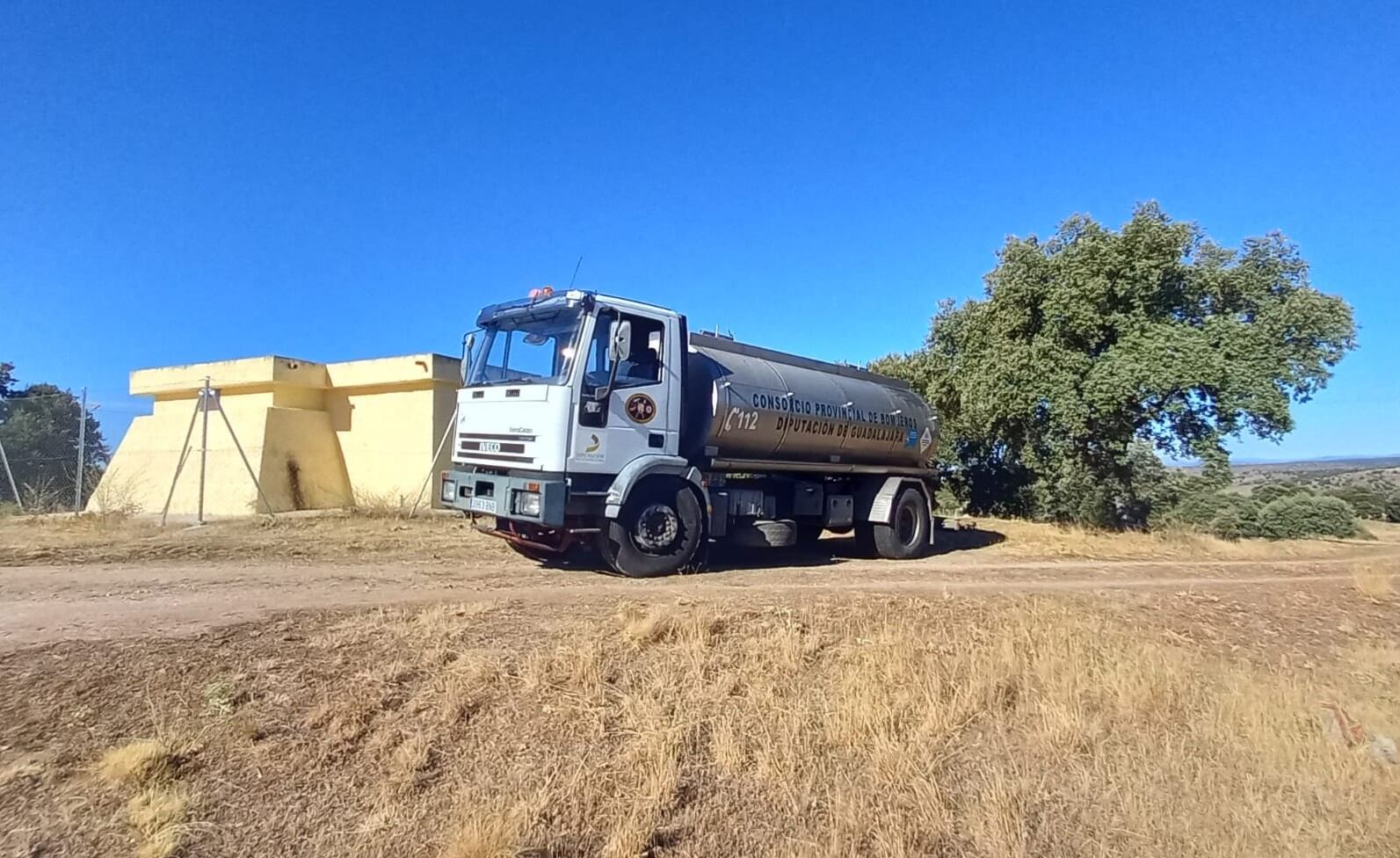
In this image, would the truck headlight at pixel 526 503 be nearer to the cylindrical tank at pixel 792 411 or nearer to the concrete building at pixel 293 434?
the cylindrical tank at pixel 792 411

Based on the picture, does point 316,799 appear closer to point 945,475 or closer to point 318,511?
point 318,511

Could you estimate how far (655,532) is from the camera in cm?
1030

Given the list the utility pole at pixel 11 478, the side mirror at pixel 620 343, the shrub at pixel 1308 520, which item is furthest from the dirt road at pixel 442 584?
the shrub at pixel 1308 520

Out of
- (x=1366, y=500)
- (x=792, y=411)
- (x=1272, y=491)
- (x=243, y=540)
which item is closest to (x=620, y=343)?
(x=792, y=411)

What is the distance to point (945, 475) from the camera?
2553 centimetres

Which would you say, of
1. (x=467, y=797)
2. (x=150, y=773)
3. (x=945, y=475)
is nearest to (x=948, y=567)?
(x=467, y=797)

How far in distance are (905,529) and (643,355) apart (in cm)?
645

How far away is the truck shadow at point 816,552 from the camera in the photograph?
12367 mm

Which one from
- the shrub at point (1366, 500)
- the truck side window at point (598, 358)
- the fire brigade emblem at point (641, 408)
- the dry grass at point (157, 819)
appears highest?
the truck side window at point (598, 358)

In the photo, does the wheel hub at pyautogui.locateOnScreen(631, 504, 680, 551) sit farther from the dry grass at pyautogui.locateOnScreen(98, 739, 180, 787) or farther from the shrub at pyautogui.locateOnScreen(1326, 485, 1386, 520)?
the shrub at pyautogui.locateOnScreen(1326, 485, 1386, 520)

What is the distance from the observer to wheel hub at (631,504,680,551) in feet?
33.3

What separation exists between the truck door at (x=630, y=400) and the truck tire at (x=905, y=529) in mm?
4924

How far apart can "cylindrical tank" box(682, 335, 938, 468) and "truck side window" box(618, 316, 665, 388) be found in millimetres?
742

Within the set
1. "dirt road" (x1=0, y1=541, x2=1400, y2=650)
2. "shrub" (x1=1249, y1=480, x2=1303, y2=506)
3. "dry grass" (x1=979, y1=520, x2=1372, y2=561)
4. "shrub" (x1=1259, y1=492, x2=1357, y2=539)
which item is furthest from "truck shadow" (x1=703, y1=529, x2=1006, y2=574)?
"shrub" (x1=1249, y1=480, x2=1303, y2=506)
